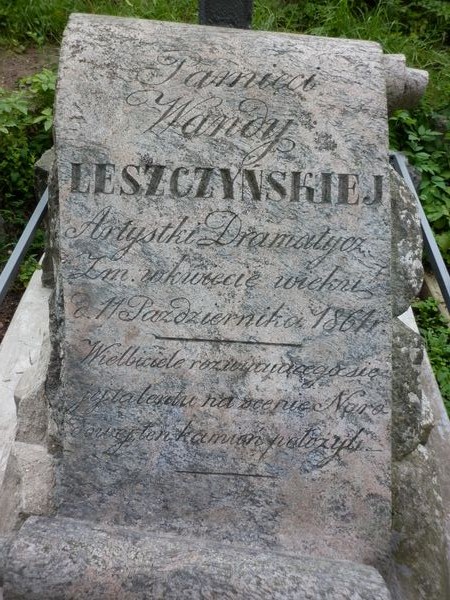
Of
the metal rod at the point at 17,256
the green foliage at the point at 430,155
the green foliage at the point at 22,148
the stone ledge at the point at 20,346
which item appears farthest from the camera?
the green foliage at the point at 430,155

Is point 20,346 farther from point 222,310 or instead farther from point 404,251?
point 404,251

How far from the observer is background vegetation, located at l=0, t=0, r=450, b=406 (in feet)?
16.1

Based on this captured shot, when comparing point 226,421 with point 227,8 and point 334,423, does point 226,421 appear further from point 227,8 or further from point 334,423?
point 227,8

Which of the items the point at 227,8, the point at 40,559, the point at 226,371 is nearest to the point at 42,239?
the point at 227,8

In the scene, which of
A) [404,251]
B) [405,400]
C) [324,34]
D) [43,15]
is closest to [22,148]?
[43,15]

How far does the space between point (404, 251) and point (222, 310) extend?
25.7 inches

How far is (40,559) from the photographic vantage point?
1.95m

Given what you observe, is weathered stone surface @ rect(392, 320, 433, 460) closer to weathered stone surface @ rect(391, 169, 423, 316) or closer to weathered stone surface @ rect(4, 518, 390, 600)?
weathered stone surface @ rect(391, 169, 423, 316)

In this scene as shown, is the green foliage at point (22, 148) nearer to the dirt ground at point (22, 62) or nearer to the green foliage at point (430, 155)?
the dirt ground at point (22, 62)

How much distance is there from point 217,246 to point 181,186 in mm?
213

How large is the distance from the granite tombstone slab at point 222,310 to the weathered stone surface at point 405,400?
0.18 meters

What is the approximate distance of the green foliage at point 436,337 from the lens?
4078 millimetres

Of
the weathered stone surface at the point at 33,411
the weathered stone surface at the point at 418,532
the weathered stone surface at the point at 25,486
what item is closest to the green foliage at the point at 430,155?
the weathered stone surface at the point at 418,532

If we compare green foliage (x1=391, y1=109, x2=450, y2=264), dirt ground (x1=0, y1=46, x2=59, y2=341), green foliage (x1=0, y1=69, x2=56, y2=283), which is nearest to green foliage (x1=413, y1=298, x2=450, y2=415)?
green foliage (x1=391, y1=109, x2=450, y2=264)
